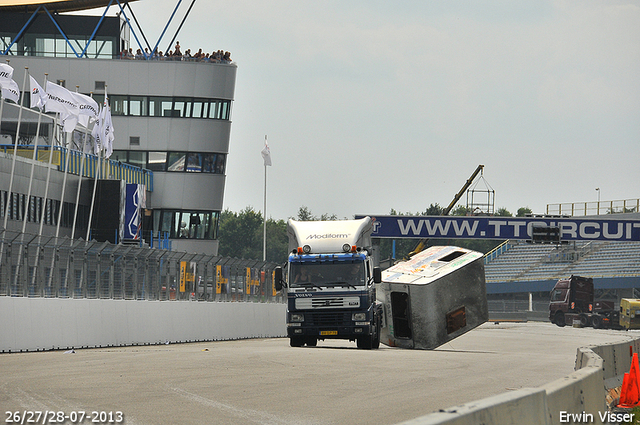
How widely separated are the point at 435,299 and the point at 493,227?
34.2 meters

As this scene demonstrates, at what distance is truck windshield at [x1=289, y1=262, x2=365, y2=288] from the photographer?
2339cm

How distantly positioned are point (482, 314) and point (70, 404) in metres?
16.7

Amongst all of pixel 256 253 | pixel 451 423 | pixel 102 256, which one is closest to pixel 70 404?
pixel 451 423

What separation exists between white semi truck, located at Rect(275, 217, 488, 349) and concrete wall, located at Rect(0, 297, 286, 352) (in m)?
4.74

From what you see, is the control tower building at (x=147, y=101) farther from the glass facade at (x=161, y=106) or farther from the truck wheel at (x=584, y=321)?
the truck wheel at (x=584, y=321)

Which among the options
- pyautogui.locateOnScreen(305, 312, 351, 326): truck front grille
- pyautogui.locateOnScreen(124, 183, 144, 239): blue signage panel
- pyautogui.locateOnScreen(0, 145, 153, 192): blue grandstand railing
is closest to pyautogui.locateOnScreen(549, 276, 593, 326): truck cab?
pyautogui.locateOnScreen(124, 183, 144, 239): blue signage panel

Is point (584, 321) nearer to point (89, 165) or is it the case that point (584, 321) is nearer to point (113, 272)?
point (89, 165)

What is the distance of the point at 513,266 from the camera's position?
90562mm

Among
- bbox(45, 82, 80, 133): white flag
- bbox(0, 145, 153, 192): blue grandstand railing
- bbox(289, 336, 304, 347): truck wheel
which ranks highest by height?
bbox(45, 82, 80, 133): white flag

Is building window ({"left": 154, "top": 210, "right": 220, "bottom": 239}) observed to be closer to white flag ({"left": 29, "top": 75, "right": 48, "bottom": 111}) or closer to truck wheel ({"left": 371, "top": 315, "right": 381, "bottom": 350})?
white flag ({"left": 29, "top": 75, "right": 48, "bottom": 111})

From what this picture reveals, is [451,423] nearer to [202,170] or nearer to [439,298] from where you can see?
[439,298]

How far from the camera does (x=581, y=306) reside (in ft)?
197

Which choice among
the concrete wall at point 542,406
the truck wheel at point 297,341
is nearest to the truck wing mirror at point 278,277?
the truck wheel at point 297,341

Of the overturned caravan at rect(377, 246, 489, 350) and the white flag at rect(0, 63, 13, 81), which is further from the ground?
the white flag at rect(0, 63, 13, 81)
